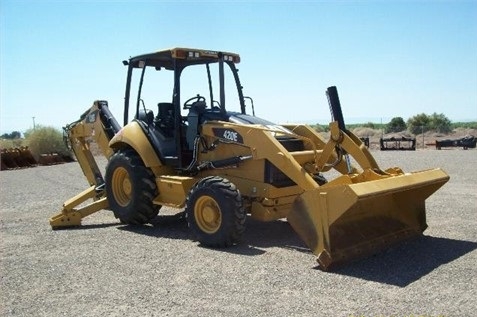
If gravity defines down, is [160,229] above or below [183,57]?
below

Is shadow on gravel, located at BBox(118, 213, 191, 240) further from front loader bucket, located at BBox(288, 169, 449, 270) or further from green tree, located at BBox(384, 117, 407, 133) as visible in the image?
green tree, located at BBox(384, 117, 407, 133)

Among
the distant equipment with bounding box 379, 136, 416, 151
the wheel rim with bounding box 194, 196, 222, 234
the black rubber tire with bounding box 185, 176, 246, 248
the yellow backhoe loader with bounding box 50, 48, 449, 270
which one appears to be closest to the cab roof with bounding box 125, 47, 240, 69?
the yellow backhoe loader with bounding box 50, 48, 449, 270

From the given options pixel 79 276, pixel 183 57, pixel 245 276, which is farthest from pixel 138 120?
pixel 245 276

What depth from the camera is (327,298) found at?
5.07 metres

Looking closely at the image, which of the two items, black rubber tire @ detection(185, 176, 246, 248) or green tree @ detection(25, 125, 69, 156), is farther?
green tree @ detection(25, 125, 69, 156)

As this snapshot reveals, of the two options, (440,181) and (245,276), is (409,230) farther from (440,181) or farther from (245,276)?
(245,276)

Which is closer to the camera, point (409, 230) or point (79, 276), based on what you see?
point (79, 276)

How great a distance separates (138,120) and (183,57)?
60.6 inches

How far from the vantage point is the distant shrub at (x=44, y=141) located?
32.2m

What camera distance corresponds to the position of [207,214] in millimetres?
7355

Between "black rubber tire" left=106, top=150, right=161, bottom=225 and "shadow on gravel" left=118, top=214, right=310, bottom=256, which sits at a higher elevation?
"black rubber tire" left=106, top=150, right=161, bottom=225

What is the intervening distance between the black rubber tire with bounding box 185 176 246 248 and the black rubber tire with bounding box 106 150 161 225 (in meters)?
1.43

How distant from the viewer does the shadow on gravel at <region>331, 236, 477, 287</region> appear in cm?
569

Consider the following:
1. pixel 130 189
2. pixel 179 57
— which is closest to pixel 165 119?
pixel 179 57
